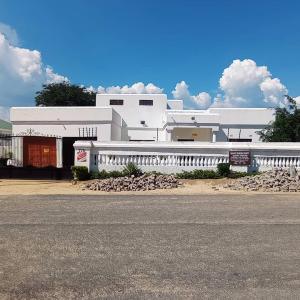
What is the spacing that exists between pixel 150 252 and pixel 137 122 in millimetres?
33663

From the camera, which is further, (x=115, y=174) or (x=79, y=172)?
(x=115, y=174)

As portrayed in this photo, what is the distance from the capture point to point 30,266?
19.0 feet

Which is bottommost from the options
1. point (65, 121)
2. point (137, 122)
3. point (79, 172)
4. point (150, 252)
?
point (150, 252)

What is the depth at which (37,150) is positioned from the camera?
26.0 m

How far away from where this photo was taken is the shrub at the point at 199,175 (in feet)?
60.0

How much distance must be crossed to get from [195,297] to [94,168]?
588 inches

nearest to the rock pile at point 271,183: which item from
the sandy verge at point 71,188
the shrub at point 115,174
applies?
the sandy verge at point 71,188

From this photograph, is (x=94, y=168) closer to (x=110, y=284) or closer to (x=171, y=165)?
(x=171, y=165)

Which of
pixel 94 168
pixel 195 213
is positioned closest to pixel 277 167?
pixel 94 168

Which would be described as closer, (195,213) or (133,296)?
(133,296)

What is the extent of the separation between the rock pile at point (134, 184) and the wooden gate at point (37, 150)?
975 centimetres

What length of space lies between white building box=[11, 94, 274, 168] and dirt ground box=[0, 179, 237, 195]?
625cm

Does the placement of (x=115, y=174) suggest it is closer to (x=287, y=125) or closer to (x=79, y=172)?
(x=79, y=172)

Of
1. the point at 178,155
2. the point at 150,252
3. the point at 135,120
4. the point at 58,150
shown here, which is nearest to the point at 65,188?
the point at 178,155
